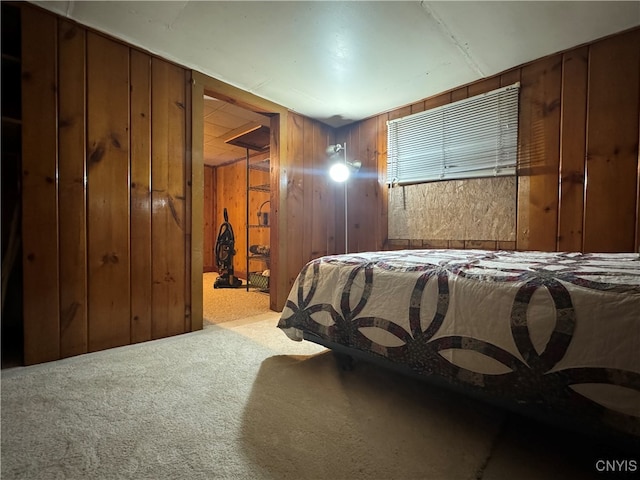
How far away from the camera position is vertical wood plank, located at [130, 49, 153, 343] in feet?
6.82

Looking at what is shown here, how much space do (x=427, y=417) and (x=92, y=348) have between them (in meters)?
2.00

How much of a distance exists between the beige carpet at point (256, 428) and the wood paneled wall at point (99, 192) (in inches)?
14.7

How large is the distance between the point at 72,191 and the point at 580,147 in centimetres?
330

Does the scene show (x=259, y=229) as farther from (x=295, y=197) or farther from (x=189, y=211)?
(x=189, y=211)

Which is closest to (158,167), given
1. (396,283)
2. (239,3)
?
(239,3)

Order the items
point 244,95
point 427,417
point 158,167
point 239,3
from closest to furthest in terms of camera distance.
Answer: point 427,417
point 239,3
point 158,167
point 244,95

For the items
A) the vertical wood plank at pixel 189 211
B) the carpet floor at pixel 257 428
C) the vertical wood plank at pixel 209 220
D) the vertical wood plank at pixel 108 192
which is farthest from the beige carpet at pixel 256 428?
the vertical wood plank at pixel 209 220

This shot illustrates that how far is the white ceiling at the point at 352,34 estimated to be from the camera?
1.72 metres

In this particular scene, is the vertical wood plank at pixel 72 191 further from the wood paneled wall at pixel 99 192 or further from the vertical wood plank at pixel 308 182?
the vertical wood plank at pixel 308 182

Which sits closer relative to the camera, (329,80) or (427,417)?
(427,417)

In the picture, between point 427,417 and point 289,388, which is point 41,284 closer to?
point 289,388

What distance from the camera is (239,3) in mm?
1685

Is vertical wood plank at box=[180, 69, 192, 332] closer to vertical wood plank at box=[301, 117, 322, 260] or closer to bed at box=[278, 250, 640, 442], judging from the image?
vertical wood plank at box=[301, 117, 322, 260]

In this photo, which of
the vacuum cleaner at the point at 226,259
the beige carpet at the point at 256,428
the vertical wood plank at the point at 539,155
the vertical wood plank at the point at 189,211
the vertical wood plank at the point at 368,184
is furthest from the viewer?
the vacuum cleaner at the point at 226,259
